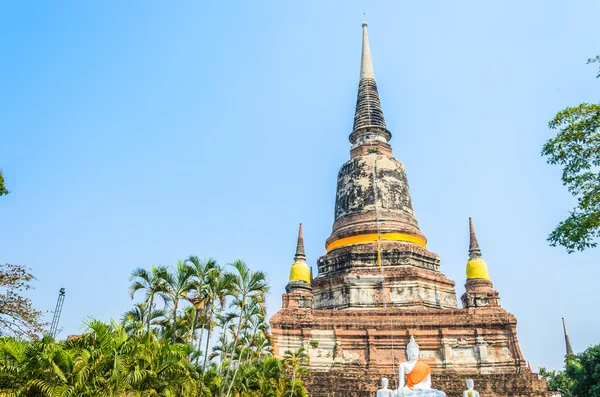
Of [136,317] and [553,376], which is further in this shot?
[553,376]

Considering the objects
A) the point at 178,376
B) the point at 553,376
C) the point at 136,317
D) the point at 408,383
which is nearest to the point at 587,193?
the point at 408,383

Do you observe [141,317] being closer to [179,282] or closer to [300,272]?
[179,282]

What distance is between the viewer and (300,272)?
27031 mm

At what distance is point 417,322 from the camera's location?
78.4ft

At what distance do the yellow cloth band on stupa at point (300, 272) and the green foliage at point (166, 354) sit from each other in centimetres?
470

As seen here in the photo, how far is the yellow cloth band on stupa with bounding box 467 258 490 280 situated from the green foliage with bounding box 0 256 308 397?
9855 mm

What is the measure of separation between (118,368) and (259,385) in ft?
25.5

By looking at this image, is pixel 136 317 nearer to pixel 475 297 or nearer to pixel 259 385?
pixel 259 385

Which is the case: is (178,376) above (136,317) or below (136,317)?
below

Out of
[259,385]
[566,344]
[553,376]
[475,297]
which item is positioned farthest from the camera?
[566,344]

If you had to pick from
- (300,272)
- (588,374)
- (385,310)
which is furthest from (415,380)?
(588,374)

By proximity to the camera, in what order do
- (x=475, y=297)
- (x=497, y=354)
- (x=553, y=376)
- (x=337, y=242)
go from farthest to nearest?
(x=553, y=376) → (x=337, y=242) → (x=475, y=297) → (x=497, y=354)

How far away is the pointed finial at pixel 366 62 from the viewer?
37.2 metres

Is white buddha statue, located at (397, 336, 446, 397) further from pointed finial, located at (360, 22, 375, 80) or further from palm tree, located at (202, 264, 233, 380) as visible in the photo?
pointed finial, located at (360, 22, 375, 80)
